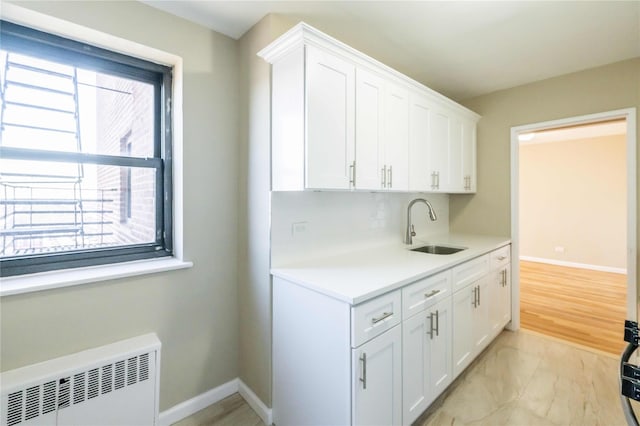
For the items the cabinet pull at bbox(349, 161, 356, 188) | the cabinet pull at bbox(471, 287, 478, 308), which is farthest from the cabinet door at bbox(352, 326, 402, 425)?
the cabinet pull at bbox(471, 287, 478, 308)

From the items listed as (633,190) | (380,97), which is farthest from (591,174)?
(380,97)

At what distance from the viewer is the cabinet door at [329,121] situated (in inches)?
61.5

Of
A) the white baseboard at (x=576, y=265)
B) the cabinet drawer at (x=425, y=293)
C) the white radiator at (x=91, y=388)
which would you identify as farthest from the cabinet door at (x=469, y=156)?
the white baseboard at (x=576, y=265)

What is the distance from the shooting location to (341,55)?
5.56 ft

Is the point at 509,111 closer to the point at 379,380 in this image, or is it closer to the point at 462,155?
the point at 462,155

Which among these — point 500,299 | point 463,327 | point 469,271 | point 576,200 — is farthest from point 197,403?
point 576,200

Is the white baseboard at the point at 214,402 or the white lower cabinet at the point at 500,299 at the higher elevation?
the white lower cabinet at the point at 500,299

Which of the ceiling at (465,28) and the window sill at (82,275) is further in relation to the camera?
the ceiling at (465,28)

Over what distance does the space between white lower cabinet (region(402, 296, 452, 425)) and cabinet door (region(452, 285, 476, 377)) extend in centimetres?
10

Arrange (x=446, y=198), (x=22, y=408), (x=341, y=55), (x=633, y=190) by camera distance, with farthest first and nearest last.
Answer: (x=446, y=198) → (x=633, y=190) → (x=341, y=55) → (x=22, y=408)

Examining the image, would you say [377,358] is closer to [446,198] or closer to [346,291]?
[346,291]

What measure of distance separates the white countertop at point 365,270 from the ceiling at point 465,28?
1.58m

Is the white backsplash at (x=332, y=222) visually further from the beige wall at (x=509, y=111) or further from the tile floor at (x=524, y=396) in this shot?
the tile floor at (x=524, y=396)

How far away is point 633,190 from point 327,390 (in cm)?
295
